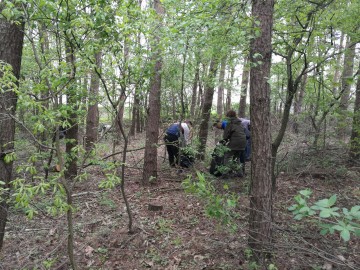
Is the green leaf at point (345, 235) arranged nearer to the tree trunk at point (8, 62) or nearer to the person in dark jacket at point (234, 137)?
the tree trunk at point (8, 62)

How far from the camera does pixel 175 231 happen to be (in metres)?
4.67

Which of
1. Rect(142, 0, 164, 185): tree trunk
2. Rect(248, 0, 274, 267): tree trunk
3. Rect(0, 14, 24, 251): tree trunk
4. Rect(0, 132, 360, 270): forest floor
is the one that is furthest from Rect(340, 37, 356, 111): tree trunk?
Rect(0, 14, 24, 251): tree trunk

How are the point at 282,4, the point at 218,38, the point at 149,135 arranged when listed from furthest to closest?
the point at 149,135, the point at 282,4, the point at 218,38

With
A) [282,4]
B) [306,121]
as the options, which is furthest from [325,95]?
[282,4]

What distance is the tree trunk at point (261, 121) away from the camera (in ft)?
11.1

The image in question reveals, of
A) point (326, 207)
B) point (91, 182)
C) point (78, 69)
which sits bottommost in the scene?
point (91, 182)

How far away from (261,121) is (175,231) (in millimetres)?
2593

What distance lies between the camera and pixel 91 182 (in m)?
7.28

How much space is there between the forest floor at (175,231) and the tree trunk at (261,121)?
36 cm

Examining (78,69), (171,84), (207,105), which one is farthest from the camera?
(207,105)

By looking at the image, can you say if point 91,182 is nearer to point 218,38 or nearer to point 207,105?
point 207,105

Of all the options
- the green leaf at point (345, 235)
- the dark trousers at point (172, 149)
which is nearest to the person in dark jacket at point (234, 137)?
the dark trousers at point (172, 149)

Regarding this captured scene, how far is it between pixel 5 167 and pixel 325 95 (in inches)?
271

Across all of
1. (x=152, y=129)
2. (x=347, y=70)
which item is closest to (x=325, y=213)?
(x=152, y=129)
